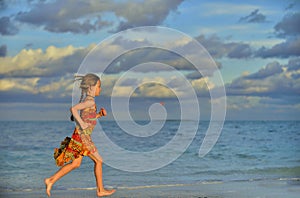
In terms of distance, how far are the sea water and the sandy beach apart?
1.92ft

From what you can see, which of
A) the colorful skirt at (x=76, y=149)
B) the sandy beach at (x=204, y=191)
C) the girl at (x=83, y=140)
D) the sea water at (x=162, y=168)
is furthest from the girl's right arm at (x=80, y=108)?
the sea water at (x=162, y=168)

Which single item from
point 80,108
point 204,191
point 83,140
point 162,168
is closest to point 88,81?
point 80,108

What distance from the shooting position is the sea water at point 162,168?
8.70m

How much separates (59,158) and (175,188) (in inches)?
88.9

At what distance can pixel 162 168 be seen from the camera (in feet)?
34.7

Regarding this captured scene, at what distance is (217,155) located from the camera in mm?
13742

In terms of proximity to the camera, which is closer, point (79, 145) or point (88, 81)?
point (79, 145)

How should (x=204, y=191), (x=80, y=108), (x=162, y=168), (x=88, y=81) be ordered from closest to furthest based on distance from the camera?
1. (x=80, y=108)
2. (x=88, y=81)
3. (x=204, y=191)
4. (x=162, y=168)

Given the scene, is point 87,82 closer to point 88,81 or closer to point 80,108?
point 88,81

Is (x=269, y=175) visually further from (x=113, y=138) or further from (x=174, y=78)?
(x=113, y=138)

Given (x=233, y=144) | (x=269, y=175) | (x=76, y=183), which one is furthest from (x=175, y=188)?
(x=233, y=144)

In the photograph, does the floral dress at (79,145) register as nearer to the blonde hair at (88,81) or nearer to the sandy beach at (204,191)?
the blonde hair at (88,81)

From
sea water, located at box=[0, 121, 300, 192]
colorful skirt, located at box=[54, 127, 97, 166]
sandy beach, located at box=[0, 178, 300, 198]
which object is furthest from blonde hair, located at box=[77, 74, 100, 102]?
sea water, located at box=[0, 121, 300, 192]

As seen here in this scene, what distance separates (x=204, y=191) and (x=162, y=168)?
3.66 metres
